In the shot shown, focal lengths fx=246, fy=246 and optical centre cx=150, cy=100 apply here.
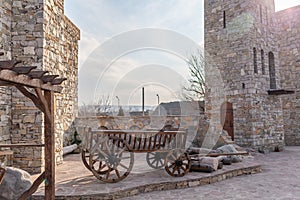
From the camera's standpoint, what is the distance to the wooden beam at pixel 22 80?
2.27 meters

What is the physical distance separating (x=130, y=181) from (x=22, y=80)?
257 cm

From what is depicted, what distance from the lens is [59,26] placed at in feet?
20.2

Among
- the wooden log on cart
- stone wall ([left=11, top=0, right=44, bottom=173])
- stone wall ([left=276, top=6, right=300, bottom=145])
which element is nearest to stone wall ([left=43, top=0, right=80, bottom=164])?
stone wall ([left=11, top=0, right=44, bottom=173])

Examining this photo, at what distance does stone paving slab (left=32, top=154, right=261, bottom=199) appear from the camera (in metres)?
3.61

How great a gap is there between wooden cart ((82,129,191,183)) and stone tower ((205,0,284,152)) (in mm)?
4817

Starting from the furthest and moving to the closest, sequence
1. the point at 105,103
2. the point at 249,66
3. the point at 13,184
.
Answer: the point at 105,103 → the point at 249,66 → the point at 13,184

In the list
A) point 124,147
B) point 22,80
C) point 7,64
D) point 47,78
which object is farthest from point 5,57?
point 7,64

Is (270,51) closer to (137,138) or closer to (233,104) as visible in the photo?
(233,104)

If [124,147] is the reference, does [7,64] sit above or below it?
above

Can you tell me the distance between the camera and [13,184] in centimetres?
353

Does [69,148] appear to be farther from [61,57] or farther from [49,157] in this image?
[49,157]

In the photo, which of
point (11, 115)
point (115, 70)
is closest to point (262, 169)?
point (115, 70)

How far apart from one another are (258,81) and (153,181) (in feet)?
20.8

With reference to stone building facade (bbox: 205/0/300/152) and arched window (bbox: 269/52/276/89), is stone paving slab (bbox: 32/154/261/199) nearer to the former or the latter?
stone building facade (bbox: 205/0/300/152)
